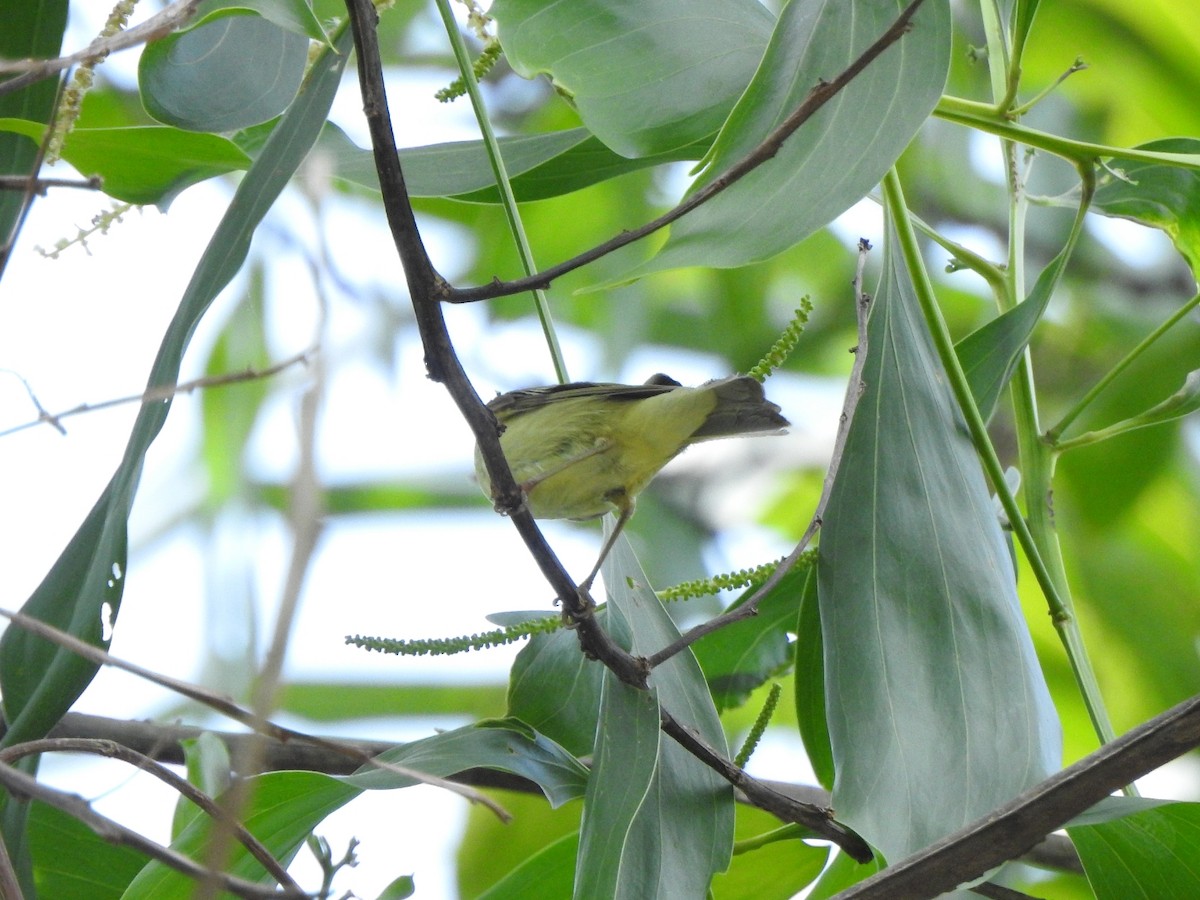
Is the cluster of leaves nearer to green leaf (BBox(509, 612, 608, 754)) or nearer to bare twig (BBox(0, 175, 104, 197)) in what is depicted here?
green leaf (BBox(509, 612, 608, 754))

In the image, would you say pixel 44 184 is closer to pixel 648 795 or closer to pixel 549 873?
pixel 648 795

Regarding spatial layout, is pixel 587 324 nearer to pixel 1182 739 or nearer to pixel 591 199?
pixel 591 199

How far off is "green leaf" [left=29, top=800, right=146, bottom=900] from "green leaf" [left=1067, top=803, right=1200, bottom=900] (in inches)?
57.1

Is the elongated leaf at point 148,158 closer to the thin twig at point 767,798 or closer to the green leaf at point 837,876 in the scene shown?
the thin twig at point 767,798

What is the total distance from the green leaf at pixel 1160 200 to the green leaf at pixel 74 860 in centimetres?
199

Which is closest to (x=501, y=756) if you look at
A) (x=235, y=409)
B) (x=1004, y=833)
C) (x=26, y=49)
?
(x=1004, y=833)

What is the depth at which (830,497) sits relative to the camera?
1.84 meters

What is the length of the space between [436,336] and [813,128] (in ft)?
2.27

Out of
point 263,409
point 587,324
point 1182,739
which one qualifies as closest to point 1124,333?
point 587,324

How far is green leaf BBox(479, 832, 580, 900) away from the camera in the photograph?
191cm

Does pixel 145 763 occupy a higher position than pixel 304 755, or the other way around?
pixel 304 755

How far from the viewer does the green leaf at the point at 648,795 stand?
156 cm


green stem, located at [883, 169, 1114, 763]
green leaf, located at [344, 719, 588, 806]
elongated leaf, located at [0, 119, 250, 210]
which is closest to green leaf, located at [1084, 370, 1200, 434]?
green stem, located at [883, 169, 1114, 763]

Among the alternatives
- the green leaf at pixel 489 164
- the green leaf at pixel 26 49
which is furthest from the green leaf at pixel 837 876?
the green leaf at pixel 26 49
